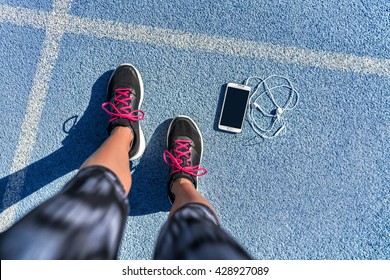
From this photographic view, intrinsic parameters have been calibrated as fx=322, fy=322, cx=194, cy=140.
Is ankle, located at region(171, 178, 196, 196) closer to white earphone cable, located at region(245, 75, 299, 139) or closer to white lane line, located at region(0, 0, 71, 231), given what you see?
white earphone cable, located at region(245, 75, 299, 139)

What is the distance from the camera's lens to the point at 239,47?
1.43 metres

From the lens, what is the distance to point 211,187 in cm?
143

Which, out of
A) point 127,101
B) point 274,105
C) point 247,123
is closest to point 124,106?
point 127,101

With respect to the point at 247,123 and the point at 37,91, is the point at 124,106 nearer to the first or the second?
the point at 37,91

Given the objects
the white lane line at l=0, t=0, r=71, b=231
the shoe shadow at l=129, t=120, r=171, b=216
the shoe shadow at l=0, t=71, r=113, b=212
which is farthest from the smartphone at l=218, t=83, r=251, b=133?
the white lane line at l=0, t=0, r=71, b=231

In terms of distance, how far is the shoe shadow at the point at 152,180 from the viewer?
56.4 inches

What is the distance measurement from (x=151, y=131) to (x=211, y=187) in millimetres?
367

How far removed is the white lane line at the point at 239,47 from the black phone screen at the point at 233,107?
0.56 feet

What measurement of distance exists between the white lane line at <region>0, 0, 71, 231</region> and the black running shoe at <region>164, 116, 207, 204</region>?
601mm

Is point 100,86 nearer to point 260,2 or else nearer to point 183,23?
point 183,23

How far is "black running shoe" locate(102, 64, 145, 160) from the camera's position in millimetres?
1369

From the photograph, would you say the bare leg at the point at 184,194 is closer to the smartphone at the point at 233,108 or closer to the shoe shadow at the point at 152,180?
the shoe shadow at the point at 152,180
